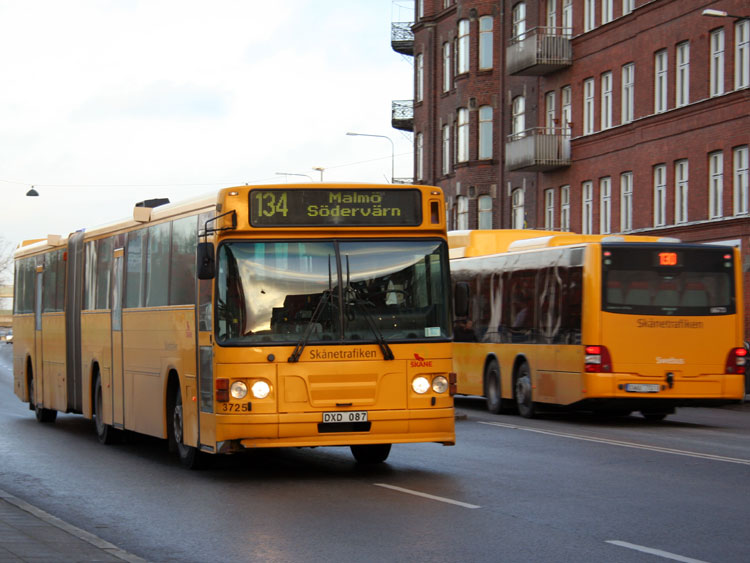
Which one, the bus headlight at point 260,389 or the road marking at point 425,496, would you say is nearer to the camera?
the road marking at point 425,496

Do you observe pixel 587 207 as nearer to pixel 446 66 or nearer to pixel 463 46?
pixel 463 46

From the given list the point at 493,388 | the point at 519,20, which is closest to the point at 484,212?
the point at 519,20

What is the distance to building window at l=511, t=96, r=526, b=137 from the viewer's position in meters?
56.2

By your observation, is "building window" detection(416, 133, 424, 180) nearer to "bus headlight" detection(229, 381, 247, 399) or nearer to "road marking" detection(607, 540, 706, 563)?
"bus headlight" detection(229, 381, 247, 399)

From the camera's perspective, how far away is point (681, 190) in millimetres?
42875

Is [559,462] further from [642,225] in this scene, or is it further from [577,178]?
[577,178]

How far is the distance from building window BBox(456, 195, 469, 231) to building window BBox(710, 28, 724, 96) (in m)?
20.6

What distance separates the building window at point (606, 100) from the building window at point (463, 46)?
43.0ft

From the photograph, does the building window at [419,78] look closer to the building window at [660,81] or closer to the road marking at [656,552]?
the building window at [660,81]

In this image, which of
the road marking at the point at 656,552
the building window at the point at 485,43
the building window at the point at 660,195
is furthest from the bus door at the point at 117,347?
the building window at the point at 485,43

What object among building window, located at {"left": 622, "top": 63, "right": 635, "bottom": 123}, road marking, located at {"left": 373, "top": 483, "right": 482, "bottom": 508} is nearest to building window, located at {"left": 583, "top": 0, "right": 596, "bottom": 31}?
building window, located at {"left": 622, "top": 63, "right": 635, "bottom": 123}

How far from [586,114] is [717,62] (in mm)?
9675

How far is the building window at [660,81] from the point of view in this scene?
1726 inches

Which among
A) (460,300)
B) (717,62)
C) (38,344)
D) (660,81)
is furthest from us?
(660,81)
